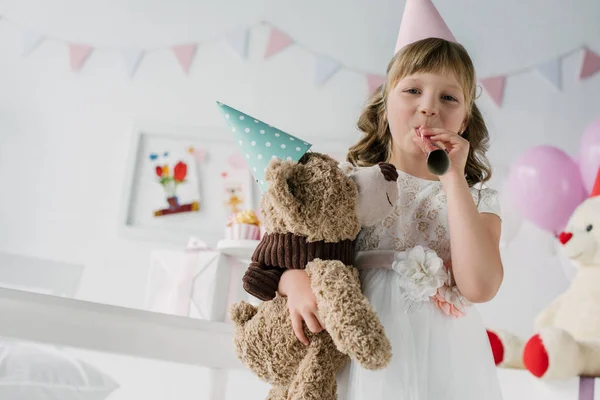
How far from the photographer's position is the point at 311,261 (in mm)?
755

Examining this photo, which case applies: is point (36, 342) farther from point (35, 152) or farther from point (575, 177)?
point (35, 152)

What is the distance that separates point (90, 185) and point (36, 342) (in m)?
1.78

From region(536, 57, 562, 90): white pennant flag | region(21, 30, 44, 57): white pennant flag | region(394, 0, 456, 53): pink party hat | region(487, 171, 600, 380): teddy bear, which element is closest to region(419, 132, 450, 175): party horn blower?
region(394, 0, 456, 53): pink party hat

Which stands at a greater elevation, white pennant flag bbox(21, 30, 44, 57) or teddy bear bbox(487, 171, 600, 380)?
white pennant flag bbox(21, 30, 44, 57)

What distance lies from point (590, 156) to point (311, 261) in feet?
4.86

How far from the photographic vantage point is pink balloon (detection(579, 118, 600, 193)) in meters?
1.90

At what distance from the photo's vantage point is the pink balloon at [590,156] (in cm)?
190

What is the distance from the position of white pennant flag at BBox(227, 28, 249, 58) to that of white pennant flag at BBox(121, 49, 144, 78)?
0.39 m

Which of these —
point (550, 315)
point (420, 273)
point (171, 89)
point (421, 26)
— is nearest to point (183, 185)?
point (171, 89)

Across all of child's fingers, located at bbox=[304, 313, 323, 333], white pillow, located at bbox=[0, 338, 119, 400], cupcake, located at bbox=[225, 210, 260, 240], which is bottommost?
white pillow, located at bbox=[0, 338, 119, 400]

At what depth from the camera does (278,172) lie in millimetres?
718

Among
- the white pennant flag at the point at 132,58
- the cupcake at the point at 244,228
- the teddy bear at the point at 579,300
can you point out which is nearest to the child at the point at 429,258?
the teddy bear at the point at 579,300

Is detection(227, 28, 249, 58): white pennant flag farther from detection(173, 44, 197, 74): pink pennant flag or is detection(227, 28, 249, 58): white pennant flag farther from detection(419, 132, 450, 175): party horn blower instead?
detection(419, 132, 450, 175): party horn blower

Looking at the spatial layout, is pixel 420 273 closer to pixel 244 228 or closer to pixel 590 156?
pixel 244 228
